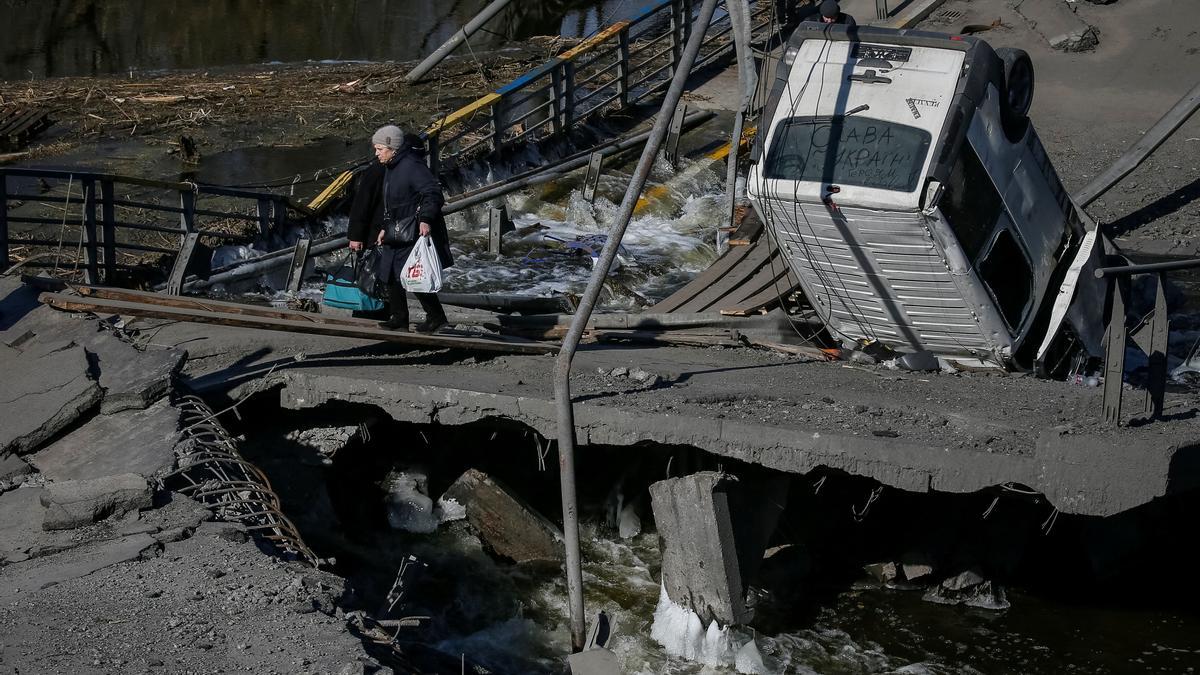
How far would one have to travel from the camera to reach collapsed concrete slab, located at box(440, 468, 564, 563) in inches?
364

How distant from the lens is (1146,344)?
7.59 m

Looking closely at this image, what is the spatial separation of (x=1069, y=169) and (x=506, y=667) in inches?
431

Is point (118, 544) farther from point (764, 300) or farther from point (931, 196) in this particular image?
point (764, 300)

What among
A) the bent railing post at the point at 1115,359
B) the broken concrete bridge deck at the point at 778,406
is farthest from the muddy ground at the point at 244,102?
the bent railing post at the point at 1115,359

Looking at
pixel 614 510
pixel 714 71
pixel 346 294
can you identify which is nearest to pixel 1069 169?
pixel 714 71

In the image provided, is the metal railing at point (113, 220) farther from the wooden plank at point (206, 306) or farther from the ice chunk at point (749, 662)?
the ice chunk at point (749, 662)

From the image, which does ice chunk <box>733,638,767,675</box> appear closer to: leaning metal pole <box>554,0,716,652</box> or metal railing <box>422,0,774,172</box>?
leaning metal pole <box>554,0,716,652</box>

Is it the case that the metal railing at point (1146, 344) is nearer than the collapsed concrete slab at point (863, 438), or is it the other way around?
the collapsed concrete slab at point (863, 438)

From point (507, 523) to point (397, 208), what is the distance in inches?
96.3

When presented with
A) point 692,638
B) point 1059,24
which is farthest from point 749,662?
point 1059,24

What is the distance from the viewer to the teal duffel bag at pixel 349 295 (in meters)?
9.76

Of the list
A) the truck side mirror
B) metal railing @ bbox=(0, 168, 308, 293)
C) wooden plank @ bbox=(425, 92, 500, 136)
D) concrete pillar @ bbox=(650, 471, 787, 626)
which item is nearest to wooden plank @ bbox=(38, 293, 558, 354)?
concrete pillar @ bbox=(650, 471, 787, 626)

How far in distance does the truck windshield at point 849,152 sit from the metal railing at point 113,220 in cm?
561

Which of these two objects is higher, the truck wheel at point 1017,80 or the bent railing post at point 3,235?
the truck wheel at point 1017,80
